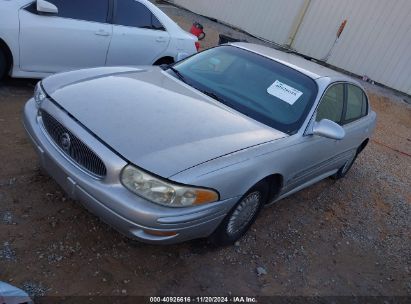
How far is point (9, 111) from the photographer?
16.0 feet

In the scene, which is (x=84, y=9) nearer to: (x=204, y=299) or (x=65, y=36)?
(x=65, y=36)

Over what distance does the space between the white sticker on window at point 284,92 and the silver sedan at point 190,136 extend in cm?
1

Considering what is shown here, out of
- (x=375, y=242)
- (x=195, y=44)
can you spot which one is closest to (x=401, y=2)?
(x=195, y=44)

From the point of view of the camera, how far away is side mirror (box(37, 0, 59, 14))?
486 cm

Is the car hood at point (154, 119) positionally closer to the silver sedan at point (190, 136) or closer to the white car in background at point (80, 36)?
the silver sedan at point (190, 136)

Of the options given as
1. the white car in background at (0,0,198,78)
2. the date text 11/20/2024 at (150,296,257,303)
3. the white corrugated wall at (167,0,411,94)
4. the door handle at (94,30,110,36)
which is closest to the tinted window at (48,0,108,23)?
the white car in background at (0,0,198,78)

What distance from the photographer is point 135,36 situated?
232 inches

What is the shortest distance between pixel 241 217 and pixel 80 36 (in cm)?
335

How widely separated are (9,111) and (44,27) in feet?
3.61

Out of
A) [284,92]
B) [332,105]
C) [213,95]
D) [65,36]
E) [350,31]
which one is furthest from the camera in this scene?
[350,31]

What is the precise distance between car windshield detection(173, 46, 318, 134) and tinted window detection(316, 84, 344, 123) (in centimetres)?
16

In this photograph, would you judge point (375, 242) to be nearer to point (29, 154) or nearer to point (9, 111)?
point (29, 154)

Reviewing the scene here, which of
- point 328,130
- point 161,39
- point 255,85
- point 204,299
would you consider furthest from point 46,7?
point 204,299

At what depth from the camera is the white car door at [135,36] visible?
5.74 meters
